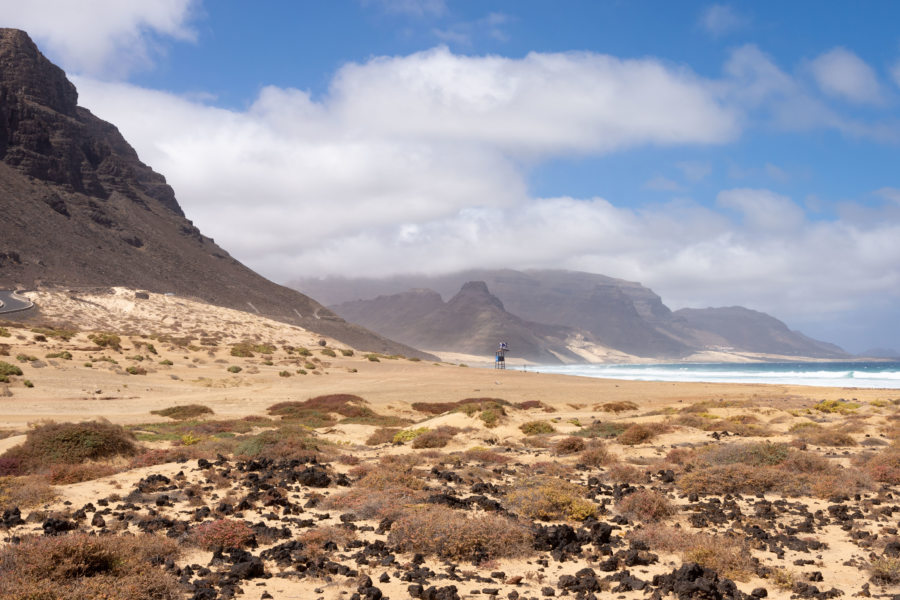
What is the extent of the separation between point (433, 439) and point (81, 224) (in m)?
109

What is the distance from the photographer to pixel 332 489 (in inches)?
518

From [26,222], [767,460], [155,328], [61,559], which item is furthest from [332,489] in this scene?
[26,222]

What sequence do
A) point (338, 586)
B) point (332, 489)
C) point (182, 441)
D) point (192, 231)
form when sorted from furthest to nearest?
point (192, 231) → point (182, 441) → point (332, 489) → point (338, 586)

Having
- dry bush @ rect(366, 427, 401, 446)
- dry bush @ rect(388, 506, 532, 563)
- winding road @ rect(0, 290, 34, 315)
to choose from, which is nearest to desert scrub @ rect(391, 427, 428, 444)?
dry bush @ rect(366, 427, 401, 446)

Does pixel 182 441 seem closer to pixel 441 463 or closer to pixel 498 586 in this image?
pixel 441 463

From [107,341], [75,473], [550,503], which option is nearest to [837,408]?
[550,503]

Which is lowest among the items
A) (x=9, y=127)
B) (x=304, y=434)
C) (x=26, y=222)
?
(x=304, y=434)

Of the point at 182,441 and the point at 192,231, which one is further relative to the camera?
the point at 192,231

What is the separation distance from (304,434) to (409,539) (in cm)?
1368

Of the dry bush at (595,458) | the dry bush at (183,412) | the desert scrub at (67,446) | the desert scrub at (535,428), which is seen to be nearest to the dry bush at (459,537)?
the dry bush at (595,458)

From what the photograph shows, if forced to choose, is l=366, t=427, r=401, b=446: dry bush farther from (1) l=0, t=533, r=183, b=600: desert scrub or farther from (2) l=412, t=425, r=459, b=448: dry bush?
(1) l=0, t=533, r=183, b=600: desert scrub

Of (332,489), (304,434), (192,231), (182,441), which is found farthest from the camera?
(192,231)

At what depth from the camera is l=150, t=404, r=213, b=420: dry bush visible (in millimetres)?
29922

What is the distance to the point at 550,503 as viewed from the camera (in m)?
11.5
